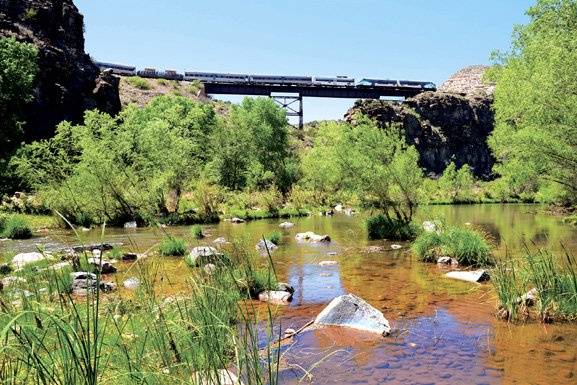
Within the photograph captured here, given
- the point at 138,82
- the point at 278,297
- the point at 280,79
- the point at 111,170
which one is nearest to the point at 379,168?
the point at 278,297

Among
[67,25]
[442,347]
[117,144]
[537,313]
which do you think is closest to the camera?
[442,347]

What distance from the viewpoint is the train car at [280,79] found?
280 ft

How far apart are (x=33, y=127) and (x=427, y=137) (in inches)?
2889

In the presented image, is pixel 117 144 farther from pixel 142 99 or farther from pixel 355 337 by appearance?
pixel 142 99

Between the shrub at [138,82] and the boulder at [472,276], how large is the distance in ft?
223

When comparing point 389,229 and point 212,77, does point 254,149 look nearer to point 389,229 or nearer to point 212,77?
point 389,229

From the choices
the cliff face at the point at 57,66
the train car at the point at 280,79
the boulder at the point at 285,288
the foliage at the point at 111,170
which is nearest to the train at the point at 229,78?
the train car at the point at 280,79

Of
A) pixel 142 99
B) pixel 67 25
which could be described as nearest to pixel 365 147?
pixel 67 25

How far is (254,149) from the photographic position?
1913 inches

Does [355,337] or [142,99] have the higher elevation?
[142,99]

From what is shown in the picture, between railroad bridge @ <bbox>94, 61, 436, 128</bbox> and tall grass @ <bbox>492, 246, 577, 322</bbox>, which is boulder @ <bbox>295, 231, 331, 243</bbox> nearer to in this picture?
tall grass @ <bbox>492, 246, 577, 322</bbox>

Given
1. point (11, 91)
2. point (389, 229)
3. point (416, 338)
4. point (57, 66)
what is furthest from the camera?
point (57, 66)

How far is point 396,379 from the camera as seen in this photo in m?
6.55

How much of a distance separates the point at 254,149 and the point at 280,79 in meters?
41.6
